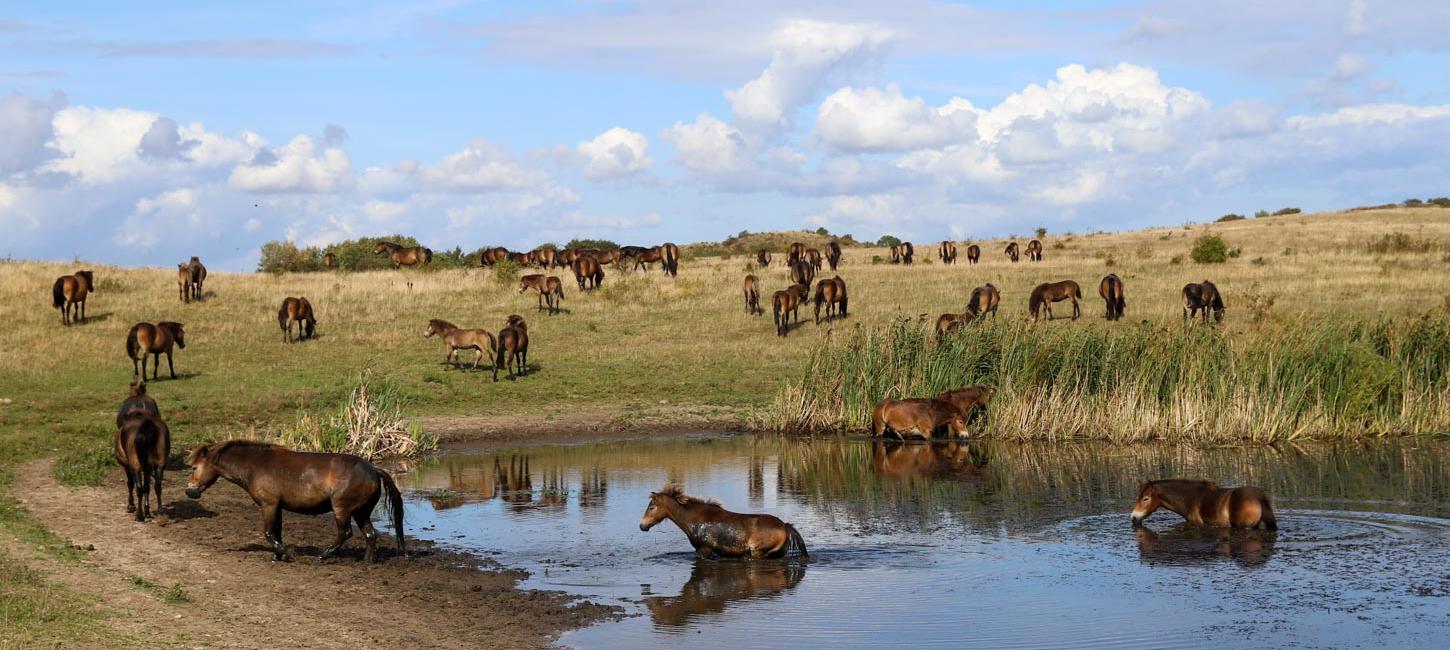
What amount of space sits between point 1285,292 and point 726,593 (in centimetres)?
2686

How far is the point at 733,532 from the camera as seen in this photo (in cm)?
1152

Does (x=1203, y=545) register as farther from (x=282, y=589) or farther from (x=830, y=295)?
(x=830, y=295)

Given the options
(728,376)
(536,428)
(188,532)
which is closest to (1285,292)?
(728,376)

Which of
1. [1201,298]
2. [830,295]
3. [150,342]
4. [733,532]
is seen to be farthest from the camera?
[830,295]

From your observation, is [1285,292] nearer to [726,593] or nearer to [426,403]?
[426,403]

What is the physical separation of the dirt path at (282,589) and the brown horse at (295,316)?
16.3m

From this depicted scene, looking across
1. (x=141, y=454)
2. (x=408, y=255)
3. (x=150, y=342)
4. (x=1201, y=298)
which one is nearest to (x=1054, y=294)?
(x=1201, y=298)

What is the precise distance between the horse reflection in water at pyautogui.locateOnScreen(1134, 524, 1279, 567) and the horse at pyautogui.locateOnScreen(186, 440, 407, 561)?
6575 millimetres

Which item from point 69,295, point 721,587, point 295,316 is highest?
point 69,295

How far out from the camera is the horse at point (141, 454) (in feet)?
41.7

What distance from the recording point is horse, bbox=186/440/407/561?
11039 mm

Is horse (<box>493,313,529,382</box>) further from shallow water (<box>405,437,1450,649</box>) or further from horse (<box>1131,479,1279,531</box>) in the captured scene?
horse (<box>1131,479,1279,531</box>)

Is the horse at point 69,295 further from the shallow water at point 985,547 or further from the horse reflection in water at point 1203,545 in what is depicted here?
the horse reflection in water at point 1203,545

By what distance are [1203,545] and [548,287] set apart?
2424 cm
